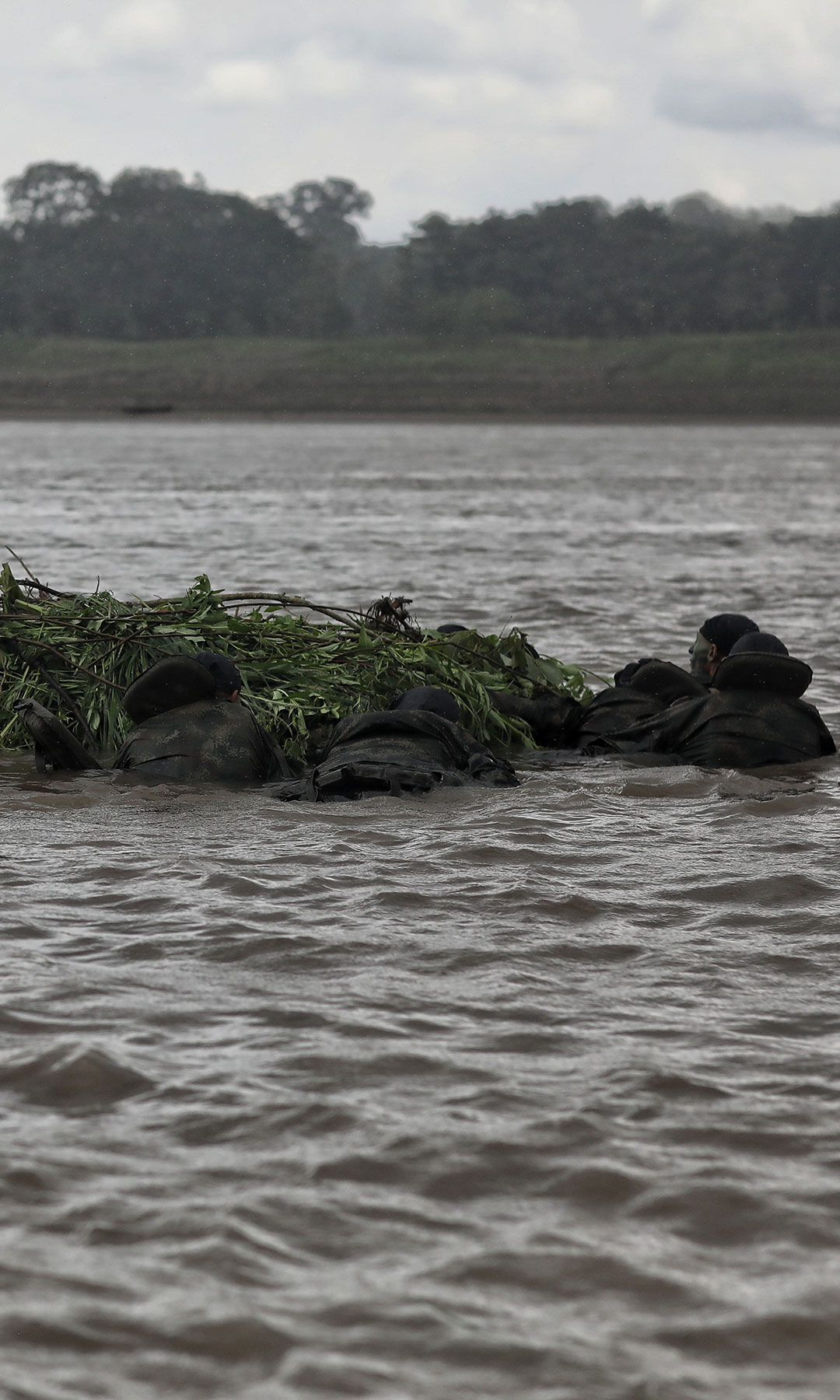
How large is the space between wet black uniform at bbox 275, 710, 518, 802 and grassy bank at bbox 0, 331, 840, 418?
74647 millimetres

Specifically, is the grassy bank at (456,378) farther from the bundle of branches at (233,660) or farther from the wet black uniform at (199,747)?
the wet black uniform at (199,747)

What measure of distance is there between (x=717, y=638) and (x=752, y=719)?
2.43 feet

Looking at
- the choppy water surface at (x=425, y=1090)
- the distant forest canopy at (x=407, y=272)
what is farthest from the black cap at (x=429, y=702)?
the distant forest canopy at (x=407, y=272)

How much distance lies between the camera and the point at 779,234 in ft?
338

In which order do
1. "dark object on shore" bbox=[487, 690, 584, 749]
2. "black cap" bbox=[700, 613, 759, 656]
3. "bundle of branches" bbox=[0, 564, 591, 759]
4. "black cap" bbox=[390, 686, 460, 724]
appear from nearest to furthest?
"black cap" bbox=[390, 686, 460, 724] < "bundle of branches" bbox=[0, 564, 591, 759] < "black cap" bbox=[700, 613, 759, 656] < "dark object on shore" bbox=[487, 690, 584, 749]

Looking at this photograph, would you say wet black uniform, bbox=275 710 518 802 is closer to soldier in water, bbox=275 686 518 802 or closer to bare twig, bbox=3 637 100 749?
soldier in water, bbox=275 686 518 802

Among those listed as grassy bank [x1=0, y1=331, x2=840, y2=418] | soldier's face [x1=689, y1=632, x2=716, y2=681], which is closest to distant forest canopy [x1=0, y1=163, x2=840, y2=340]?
grassy bank [x1=0, y1=331, x2=840, y2=418]

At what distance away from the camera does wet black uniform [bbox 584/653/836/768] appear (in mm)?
8227

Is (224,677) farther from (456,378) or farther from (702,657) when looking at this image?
(456,378)

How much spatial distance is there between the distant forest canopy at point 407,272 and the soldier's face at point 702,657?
91.5 metres

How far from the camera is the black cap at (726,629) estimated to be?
28.9 feet

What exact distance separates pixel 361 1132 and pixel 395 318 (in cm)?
10431

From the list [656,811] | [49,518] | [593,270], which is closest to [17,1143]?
[656,811]

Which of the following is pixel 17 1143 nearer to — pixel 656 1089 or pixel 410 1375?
pixel 410 1375
